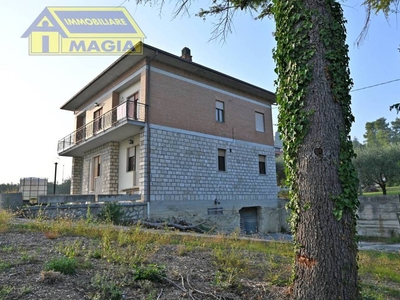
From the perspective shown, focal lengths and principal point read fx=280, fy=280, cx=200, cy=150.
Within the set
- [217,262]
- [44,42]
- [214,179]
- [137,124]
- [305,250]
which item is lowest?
[217,262]

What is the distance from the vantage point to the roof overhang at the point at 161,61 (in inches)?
498

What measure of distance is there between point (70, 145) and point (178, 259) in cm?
1607

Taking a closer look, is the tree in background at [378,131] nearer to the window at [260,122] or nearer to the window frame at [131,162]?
the window at [260,122]

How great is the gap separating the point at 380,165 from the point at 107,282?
26.7m

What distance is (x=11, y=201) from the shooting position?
8367 mm

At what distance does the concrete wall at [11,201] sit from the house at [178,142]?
461cm

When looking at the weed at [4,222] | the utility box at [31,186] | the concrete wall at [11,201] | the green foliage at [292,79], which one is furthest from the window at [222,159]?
the green foliage at [292,79]

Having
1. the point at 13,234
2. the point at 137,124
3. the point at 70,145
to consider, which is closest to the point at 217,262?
the point at 13,234

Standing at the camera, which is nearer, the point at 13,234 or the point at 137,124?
the point at 13,234

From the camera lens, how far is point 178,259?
3783 millimetres

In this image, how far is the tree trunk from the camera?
2.69 m

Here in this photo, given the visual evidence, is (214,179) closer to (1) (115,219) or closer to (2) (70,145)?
(1) (115,219)

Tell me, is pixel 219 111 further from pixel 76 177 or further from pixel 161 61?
pixel 76 177

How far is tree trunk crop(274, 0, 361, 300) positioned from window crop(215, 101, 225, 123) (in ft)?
40.4
